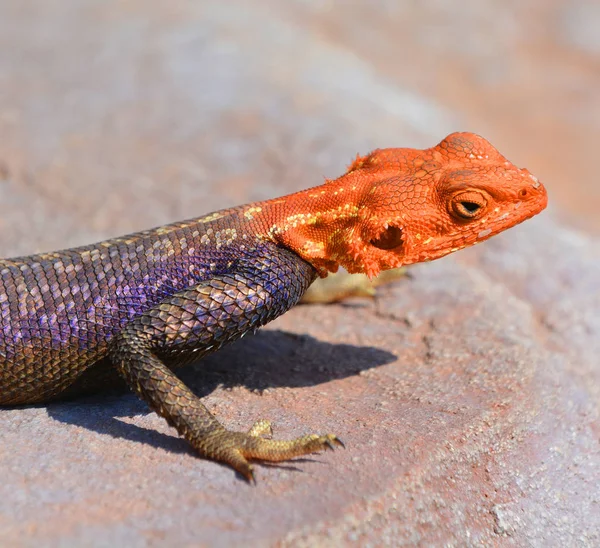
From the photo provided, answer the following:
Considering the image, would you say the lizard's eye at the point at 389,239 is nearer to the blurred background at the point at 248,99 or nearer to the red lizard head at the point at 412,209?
the red lizard head at the point at 412,209

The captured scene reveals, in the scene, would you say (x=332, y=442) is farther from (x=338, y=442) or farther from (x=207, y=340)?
(x=207, y=340)

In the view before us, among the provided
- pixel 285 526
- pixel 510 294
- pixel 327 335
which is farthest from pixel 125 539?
pixel 510 294

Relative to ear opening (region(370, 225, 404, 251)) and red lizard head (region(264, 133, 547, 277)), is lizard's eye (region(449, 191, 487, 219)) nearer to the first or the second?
red lizard head (region(264, 133, 547, 277))

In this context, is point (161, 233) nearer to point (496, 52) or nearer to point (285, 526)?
point (285, 526)

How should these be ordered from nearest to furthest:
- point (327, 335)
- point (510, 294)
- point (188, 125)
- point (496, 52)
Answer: point (327, 335), point (510, 294), point (188, 125), point (496, 52)

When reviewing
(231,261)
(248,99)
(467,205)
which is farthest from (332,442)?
(248,99)

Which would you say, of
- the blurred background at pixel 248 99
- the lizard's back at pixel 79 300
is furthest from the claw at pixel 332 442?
the blurred background at pixel 248 99
